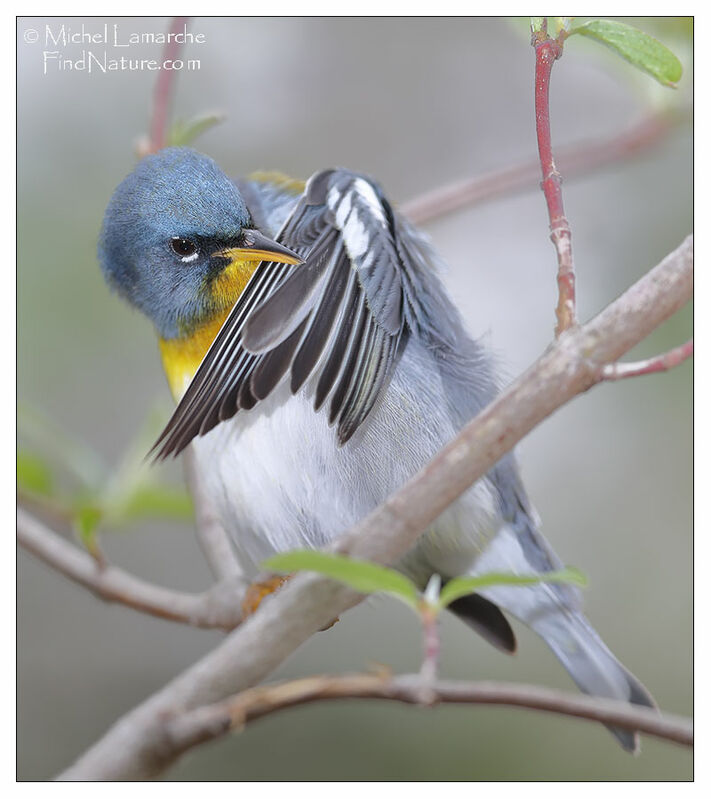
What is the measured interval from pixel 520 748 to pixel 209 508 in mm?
417

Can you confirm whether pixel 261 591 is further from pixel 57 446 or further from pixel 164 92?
pixel 164 92

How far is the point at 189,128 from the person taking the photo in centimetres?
92

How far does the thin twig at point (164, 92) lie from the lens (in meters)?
0.90

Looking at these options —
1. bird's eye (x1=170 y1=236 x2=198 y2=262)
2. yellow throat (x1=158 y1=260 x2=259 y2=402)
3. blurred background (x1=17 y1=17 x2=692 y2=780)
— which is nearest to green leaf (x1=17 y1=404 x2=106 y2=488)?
blurred background (x1=17 y1=17 x2=692 y2=780)

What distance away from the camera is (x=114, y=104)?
3.27 feet

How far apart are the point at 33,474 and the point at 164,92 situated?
42cm

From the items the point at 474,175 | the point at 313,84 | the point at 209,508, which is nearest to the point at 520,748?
the point at 209,508

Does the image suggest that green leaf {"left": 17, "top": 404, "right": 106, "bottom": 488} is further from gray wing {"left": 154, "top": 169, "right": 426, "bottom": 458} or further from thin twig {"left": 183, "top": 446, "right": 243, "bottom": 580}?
gray wing {"left": 154, "top": 169, "right": 426, "bottom": 458}

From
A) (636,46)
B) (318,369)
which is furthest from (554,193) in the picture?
(318,369)

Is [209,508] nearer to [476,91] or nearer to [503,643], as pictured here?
[503,643]

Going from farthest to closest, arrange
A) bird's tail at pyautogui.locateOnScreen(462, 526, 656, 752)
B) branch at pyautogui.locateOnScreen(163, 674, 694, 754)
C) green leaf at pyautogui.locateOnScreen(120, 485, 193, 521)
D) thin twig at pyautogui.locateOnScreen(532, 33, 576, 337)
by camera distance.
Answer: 1. green leaf at pyautogui.locateOnScreen(120, 485, 193, 521)
2. bird's tail at pyautogui.locateOnScreen(462, 526, 656, 752)
3. thin twig at pyautogui.locateOnScreen(532, 33, 576, 337)
4. branch at pyautogui.locateOnScreen(163, 674, 694, 754)

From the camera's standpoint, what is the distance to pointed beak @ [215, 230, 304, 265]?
76 cm

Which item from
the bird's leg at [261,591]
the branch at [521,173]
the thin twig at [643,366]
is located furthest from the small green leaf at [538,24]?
the bird's leg at [261,591]

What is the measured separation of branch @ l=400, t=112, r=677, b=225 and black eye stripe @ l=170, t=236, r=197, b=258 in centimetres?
29
